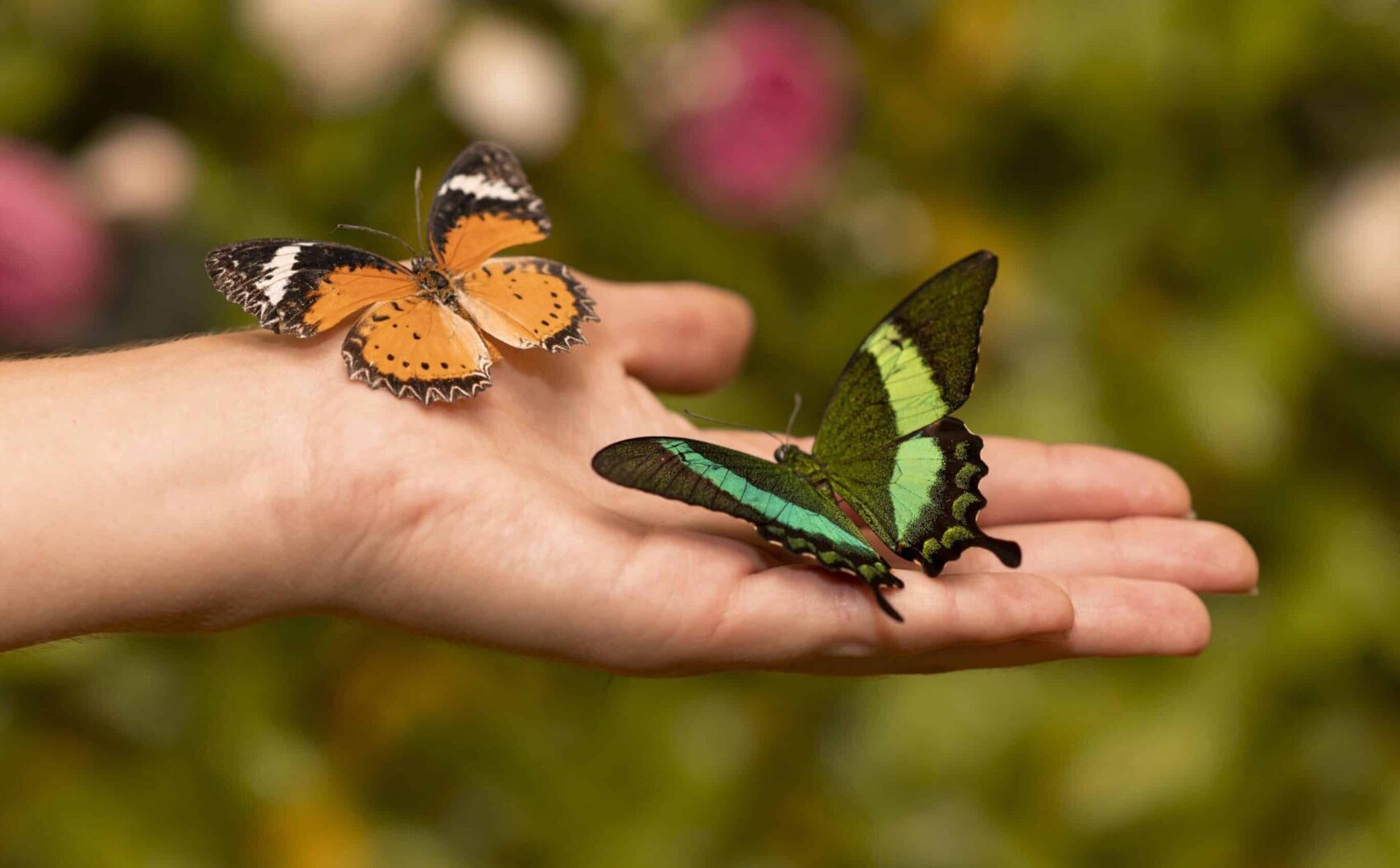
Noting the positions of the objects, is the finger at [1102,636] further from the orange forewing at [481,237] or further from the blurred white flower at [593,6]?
the blurred white flower at [593,6]

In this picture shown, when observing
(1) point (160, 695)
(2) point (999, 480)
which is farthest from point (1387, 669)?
(1) point (160, 695)

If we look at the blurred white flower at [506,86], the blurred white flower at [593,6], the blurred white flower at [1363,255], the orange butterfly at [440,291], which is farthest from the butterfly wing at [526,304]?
the blurred white flower at [1363,255]

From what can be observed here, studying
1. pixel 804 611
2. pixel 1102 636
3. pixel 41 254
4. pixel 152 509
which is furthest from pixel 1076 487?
pixel 41 254

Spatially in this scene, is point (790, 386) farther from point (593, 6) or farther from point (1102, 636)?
point (1102, 636)

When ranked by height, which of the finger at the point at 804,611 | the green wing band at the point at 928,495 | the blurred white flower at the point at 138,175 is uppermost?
the green wing band at the point at 928,495

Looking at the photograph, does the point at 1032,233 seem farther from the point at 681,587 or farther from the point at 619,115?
the point at 681,587

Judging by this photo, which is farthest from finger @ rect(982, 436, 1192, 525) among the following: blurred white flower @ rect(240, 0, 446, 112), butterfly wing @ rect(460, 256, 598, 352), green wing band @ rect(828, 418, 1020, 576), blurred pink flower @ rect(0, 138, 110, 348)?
blurred pink flower @ rect(0, 138, 110, 348)
